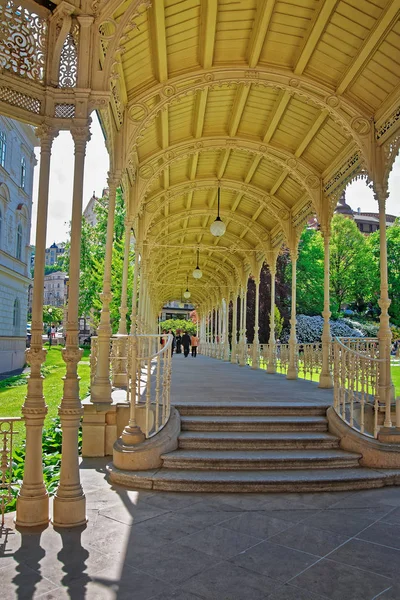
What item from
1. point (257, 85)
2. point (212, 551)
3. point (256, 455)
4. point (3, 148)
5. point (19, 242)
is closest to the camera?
point (212, 551)

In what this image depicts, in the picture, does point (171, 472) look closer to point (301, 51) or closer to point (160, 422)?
point (160, 422)

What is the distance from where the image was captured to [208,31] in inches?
283

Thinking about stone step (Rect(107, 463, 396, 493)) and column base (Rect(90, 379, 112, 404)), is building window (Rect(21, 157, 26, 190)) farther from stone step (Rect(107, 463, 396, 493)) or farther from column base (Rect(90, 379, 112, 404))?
stone step (Rect(107, 463, 396, 493))

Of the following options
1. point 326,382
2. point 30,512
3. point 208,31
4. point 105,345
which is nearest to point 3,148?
point 208,31

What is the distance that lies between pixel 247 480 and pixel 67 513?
208 cm

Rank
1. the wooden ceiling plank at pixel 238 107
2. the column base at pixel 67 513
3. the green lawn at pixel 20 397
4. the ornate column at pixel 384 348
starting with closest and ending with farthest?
the column base at pixel 67 513, the ornate column at pixel 384 348, the wooden ceiling plank at pixel 238 107, the green lawn at pixel 20 397

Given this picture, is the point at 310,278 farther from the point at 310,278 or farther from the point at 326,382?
the point at 326,382

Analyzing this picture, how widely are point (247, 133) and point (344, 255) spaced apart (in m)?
32.4

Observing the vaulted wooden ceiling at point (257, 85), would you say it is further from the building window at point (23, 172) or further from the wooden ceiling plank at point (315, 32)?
the building window at point (23, 172)

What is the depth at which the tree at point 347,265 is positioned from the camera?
133 ft

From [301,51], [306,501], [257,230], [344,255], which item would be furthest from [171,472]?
[344,255]

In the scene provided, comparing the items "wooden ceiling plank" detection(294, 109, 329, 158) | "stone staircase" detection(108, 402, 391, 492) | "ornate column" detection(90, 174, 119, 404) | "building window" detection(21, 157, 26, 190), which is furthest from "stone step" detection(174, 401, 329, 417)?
"building window" detection(21, 157, 26, 190)

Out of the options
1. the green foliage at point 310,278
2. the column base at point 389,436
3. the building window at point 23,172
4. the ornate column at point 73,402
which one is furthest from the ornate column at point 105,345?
the green foliage at point 310,278

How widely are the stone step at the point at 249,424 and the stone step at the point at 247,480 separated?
1.02 meters
